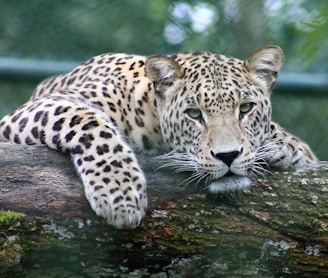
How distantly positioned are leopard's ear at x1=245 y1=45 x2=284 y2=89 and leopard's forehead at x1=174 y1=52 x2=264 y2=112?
56 mm

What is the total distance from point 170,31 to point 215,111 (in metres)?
2.56

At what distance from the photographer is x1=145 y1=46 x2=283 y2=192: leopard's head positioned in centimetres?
485

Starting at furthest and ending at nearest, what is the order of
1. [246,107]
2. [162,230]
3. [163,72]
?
[163,72], [246,107], [162,230]

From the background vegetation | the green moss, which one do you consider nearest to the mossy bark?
the green moss

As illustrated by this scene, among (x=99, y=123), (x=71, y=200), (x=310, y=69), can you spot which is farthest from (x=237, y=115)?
(x=310, y=69)

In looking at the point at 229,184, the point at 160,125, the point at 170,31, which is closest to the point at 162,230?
the point at 229,184

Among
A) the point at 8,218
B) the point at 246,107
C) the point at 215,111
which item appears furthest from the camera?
the point at 246,107

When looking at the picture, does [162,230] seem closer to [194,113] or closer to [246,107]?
[194,113]

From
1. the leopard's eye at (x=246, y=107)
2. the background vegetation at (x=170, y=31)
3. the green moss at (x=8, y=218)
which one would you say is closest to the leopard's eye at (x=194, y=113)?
the leopard's eye at (x=246, y=107)

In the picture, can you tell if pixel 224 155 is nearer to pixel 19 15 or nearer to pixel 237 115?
pixel 237 115

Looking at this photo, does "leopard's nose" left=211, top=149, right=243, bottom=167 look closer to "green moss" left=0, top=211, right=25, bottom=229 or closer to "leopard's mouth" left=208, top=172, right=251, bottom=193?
"leopard's mouth" left=208, top=172, right=251, bottom=193

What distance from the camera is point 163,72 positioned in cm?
557

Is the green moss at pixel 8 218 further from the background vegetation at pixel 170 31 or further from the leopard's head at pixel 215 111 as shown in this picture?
the background vegetation at pixel 170 31

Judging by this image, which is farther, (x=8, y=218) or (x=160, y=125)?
(x=160, y=125)
